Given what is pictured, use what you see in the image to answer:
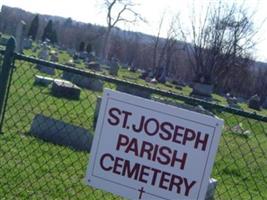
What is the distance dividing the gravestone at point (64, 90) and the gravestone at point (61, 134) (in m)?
5.37

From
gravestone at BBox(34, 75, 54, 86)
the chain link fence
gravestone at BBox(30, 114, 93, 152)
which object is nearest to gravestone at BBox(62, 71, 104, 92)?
gravestone at BBox(34, 75, 54, 86)

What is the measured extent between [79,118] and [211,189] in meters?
5.32

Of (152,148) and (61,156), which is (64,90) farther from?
(152,148)

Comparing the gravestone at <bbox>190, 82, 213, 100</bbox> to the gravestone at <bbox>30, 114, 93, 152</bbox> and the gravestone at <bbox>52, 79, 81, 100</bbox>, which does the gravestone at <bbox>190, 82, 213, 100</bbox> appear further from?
the gravestone at <bbox>30, 114, 93, 152</bbox>

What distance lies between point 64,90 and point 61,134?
599 cm

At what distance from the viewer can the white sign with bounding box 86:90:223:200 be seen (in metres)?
3.19

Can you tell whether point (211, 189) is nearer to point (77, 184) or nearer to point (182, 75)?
point (77, 184)

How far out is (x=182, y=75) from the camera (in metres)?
68.4

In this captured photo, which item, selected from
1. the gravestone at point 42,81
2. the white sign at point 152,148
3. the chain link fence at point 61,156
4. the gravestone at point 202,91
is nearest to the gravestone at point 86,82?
the gravestone at point 42,81

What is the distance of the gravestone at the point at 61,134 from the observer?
7.72 meters

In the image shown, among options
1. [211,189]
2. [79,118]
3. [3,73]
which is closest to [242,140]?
[79,118]

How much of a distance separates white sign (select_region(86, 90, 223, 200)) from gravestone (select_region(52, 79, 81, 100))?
1002 centimetres

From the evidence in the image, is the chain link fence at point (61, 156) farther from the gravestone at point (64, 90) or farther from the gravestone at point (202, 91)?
the gravestone at point (202, 91)

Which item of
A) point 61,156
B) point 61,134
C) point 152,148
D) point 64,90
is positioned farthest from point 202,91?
point 152,148
